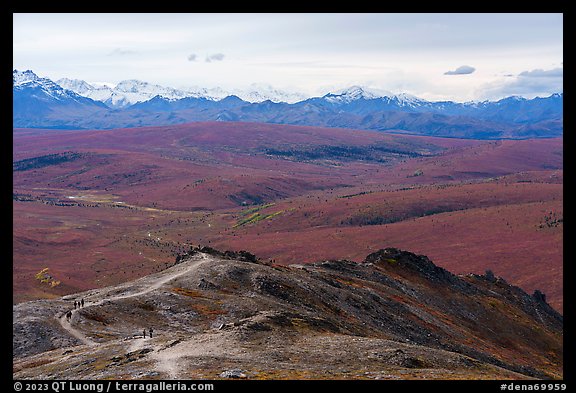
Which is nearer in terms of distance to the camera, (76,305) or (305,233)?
(76,305)

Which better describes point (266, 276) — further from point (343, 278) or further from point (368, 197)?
point (368, 197)

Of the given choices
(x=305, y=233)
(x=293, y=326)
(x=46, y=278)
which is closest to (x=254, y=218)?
(x=305, y=233)

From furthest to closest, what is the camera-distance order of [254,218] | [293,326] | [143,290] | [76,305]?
1. [254,218]
2. [143,290]
3. [76,305]
4. [293,326]

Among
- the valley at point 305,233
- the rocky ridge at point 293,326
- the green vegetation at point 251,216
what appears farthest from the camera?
the green vegetation at point 251,216

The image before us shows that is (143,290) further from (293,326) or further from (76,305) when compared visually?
(293,326)

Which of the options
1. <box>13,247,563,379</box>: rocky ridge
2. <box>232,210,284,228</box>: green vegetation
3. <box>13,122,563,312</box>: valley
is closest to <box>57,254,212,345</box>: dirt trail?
<box>13,247,563,379</box>: rocky ridge

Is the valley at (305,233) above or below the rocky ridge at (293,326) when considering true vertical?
below

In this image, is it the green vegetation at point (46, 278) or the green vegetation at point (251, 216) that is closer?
the green vegetation at point (46, 278)

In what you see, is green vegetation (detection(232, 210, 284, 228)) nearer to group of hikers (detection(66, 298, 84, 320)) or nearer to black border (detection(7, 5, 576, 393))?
group of hikers (detection(66, 298, 84, 320))
